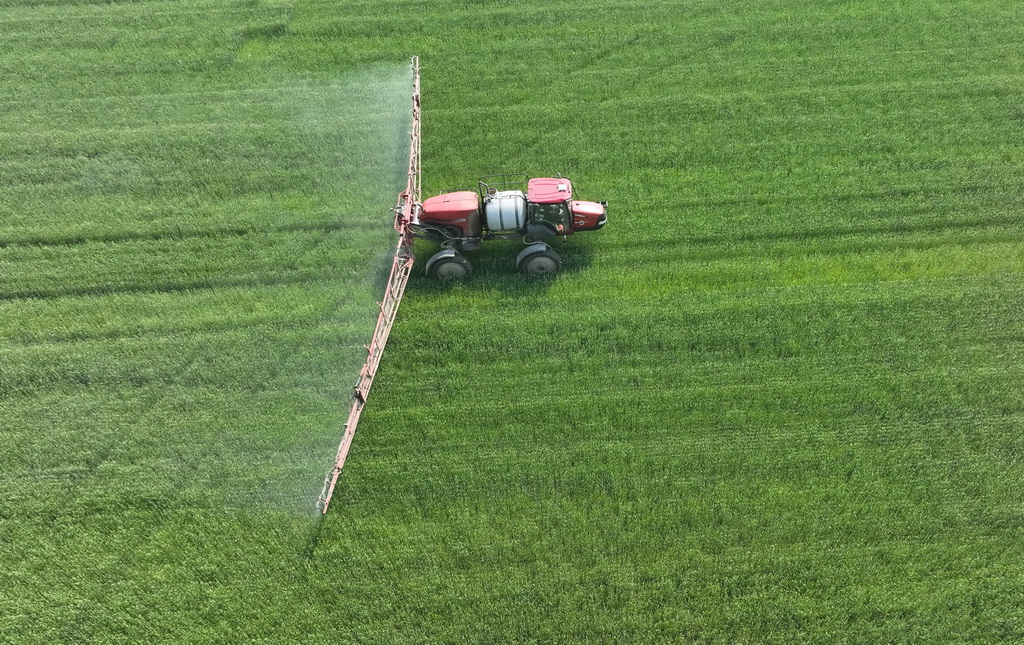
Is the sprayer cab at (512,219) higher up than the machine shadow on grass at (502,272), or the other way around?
the sprayer cab at (512,219)

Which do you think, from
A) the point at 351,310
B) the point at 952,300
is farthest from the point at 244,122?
the point at 952,300

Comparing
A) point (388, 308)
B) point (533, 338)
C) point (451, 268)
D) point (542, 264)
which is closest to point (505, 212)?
→ point (542, 264)

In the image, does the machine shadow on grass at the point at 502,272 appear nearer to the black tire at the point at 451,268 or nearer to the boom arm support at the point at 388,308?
the black tire at the point at 451,268

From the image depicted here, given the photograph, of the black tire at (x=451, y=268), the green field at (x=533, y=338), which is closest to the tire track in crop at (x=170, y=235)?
the green field at (x=533, y=338)

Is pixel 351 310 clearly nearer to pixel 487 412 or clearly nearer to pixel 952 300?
pixel 487 412

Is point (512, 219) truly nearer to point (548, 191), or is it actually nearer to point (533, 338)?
point (548, 191)

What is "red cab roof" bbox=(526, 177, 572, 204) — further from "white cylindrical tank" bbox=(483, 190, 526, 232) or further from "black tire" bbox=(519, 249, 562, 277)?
"black tire" bbox=(519, 249, 562, 277)
